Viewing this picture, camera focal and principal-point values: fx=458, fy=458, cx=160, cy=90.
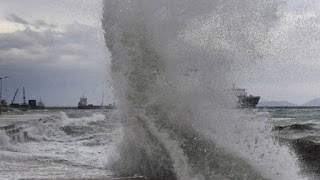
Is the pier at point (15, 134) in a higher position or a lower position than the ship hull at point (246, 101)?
lower

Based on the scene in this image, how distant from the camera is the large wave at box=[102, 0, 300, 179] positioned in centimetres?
792

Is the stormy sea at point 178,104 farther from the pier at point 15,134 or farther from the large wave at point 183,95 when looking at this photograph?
the pier at point 15,134

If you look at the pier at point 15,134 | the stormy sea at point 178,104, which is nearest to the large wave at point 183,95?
the stormy sea at point 178,104

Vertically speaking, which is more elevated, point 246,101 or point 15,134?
point 246,101

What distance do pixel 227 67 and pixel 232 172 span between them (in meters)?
2.98

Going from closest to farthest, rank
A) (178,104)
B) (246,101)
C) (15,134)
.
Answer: (178,104), (15,134), (246,101)

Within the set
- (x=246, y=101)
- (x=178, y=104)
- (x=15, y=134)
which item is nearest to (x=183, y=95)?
(x=178, y=104)

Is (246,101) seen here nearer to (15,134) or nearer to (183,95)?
→ (15,134)

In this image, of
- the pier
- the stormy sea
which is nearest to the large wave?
the stormy sea

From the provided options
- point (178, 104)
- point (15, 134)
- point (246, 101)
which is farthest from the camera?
point (246, 101)

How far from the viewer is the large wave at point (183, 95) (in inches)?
312

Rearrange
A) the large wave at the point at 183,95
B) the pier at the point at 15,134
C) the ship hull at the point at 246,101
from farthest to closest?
the pier at the point at 15,134 < the ship hull at the point at 246,101 < the large wave at the point at 183,95

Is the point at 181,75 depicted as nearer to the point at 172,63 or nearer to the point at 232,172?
the point at 172,63

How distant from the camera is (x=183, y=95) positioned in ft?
28.6
